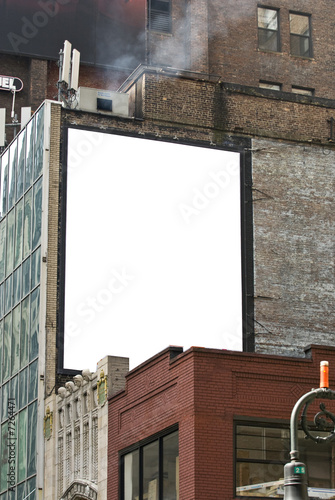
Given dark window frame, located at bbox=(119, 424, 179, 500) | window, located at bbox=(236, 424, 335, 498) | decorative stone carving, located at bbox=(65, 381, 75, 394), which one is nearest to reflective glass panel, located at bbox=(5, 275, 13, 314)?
decorative stone carving, located at bbox=(65, 381, 75, 394)

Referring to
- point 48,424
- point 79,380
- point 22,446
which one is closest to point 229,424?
point 79,380

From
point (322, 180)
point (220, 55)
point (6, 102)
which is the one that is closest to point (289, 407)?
point (322, 180)

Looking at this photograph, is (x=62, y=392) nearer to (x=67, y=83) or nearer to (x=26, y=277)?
(x=26, y=277)

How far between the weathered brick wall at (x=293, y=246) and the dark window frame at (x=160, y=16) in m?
9.70

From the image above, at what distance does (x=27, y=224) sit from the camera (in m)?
41.3

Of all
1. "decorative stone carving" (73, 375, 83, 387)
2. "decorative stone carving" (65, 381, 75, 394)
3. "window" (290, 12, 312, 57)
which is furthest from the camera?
"window" (290, 12, 312, 57)

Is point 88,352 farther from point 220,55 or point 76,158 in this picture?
point 220,55

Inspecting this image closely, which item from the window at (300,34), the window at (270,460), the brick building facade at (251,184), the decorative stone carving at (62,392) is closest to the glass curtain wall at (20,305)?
the brick building facade at (251,184)

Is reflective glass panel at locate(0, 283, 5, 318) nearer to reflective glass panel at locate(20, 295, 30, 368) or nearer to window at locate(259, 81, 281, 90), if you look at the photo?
reflective glass panel at locate(20, 295, 30, 368)

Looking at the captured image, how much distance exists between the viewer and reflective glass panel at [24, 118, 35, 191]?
137ft

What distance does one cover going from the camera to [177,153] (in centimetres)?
4266

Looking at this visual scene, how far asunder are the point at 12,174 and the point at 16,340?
727 cm

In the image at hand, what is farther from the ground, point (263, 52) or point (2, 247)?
point (263, 52)

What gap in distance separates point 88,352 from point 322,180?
12.5 m
